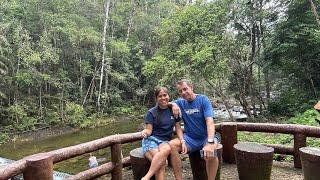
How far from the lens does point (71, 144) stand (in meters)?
16.0

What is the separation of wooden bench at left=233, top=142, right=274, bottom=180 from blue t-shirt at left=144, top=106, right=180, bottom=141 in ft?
3.04

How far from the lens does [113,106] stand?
24.7 m

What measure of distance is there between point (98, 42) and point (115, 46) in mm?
1129

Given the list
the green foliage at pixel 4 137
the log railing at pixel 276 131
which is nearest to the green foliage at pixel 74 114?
the green foliage at pixel 4 137

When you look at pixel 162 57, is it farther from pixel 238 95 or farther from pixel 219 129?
pixel 219 129

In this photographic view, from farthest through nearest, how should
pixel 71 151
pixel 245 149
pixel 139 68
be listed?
pixel 139 68, pixel 245 149, pixel 71 151

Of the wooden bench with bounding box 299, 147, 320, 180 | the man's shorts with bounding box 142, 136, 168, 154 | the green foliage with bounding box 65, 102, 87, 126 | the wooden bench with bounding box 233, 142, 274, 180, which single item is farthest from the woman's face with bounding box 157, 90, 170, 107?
the green foliage with bounding box 65, 102, 87, 126

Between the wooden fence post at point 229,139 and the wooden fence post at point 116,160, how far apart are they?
164 centimetres

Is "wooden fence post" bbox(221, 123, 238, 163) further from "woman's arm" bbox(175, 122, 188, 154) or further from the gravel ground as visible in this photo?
"woman's arm" bbox(175, 122, 188, 154)

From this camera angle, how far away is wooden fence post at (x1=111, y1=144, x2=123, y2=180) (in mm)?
4113

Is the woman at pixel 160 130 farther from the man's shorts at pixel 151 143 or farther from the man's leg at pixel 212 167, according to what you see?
the man's leg at pixel 212 167

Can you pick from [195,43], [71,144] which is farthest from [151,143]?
[71,144]

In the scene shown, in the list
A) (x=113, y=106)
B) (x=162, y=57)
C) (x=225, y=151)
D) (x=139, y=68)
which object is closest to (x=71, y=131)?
(x=113, y=106)

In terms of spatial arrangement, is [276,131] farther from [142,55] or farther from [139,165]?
[142,55]
